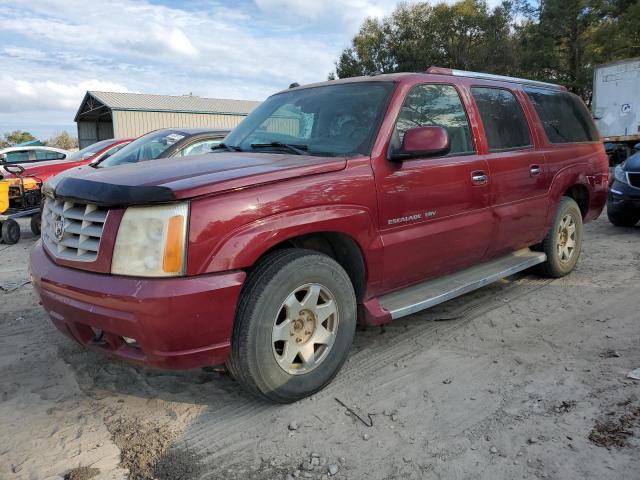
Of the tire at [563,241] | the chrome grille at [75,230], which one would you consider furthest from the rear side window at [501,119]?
the chrome grille at [75,230]

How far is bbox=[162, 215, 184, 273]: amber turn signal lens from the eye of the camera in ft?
7.87

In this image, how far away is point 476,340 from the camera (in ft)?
12.3

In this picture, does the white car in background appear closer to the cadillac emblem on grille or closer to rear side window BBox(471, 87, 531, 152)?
the cadillac emblem on grille

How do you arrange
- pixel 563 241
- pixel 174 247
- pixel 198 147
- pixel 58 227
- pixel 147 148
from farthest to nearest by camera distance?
pixel 147 148 < pixel 198 147 < pixel 563 241 < pixel 58 227 < pixel 174 247

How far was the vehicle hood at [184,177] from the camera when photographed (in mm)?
2453

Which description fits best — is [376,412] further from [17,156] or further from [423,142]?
[17,156]

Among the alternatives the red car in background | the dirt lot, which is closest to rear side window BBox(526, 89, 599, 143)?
the dirt lot

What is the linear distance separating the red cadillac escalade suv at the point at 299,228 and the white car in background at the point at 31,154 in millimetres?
11925

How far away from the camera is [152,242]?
7.95 ft

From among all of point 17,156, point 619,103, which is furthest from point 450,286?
point 619,103

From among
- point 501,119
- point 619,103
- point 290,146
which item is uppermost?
point 619,103

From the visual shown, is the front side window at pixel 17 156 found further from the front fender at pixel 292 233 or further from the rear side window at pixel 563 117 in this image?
the front fender at pixel 292 233

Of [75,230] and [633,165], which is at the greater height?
[633,165]

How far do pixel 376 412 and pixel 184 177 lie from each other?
1619 mm
